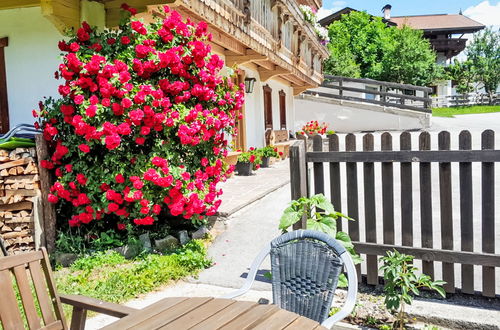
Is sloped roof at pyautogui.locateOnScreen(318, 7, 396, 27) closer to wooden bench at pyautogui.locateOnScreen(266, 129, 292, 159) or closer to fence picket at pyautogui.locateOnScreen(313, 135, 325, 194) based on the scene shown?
wooden bench at pyautogui.locateOnScreen(266, 129, 292, 159)

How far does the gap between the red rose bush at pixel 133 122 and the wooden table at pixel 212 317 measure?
2605 mm

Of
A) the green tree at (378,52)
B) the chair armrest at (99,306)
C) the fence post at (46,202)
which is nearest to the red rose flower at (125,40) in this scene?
the fence post at (46,202)

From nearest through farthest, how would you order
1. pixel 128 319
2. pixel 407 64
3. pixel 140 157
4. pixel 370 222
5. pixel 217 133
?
pixel 128 319 → pixel 370 222 → pixel 140 157 → pixel 217 133 → pixel 407 64

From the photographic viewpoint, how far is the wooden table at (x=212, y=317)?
2.04 meters

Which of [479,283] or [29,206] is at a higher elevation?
[29,206]

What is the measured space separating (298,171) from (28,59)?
4.30m

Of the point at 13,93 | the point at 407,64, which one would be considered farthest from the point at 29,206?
the point at 407,64

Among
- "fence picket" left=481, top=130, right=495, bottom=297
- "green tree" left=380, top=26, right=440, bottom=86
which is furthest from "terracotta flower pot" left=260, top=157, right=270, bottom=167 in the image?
"green tree" left=380, top=26, right=440, bottom=86

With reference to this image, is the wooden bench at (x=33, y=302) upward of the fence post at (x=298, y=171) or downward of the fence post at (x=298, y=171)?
downward

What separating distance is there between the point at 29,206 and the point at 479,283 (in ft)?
14.9

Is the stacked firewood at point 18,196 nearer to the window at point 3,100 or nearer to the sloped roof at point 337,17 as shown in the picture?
the window at point 3,100

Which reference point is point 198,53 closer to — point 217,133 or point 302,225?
point 217,133

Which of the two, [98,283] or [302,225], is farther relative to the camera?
[98,283]

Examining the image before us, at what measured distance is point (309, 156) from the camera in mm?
4047
